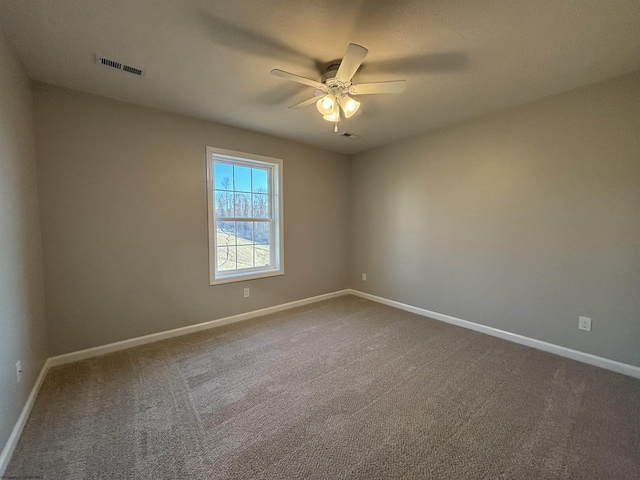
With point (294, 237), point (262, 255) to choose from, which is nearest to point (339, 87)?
point (294, 237)

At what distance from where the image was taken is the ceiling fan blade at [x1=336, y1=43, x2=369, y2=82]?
5.10 feet

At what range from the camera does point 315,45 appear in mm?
1824

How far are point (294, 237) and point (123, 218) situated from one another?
2.10 metres

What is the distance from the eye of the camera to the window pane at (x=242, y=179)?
3.51 meters

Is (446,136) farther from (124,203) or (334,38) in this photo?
(124,203)

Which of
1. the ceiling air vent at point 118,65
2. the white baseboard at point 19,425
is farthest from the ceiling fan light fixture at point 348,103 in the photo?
the white baseboard at point 19,425

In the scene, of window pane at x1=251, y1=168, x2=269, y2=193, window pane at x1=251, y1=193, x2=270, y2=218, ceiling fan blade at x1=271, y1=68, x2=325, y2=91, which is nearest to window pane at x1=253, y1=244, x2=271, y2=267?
window pane at x1=251, y1=193, x2=270, y2=218

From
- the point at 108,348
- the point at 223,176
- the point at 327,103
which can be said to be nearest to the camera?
the point at 327,103

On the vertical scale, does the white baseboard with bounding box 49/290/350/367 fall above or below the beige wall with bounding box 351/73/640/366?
below

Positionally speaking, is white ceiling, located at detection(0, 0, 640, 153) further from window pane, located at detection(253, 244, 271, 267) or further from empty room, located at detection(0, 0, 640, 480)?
window pane, located at detection(253, 244, 271, 267)

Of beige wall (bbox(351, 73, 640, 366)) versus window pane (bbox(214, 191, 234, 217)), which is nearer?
beige wall (bbox(351, 73, 640, 366))

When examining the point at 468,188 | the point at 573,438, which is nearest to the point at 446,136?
the point at 468,188

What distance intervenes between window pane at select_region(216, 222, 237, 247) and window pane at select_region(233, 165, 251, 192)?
0.49 m

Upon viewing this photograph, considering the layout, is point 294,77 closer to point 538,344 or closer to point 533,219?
point 533,219
